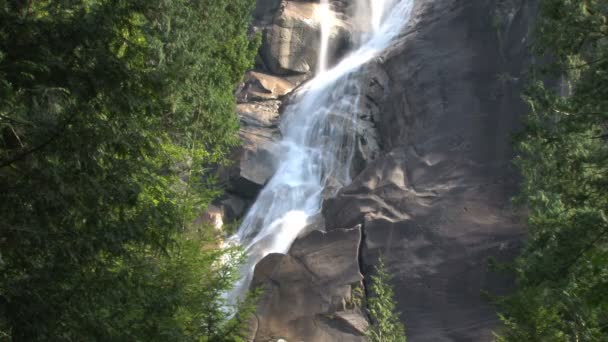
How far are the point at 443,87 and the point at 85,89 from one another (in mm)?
21804

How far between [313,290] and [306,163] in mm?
10849

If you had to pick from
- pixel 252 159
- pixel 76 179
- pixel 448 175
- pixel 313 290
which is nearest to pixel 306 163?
pixel 252 159

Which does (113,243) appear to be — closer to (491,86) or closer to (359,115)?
(491,86)

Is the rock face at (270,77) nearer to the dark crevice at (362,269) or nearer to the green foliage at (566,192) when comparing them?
the dark crevice at (362,269)

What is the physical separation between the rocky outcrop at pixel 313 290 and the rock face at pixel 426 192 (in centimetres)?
4

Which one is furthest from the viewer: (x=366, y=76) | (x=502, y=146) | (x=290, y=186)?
(x=366, y=76)

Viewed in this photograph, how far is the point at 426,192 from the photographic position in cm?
2241

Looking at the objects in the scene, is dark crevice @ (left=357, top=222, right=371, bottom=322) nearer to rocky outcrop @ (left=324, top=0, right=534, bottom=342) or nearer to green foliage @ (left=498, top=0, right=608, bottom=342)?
rocky outcrop @ (left=324, top=0, right=534, bottom=342)

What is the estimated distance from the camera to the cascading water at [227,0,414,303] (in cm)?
2581

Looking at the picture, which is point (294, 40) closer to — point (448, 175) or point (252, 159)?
point (252, 159)

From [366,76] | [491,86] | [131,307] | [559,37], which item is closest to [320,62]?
[366,76]

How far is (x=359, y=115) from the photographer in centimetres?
3075

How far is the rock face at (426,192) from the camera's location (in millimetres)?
19641

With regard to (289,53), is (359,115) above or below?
below
